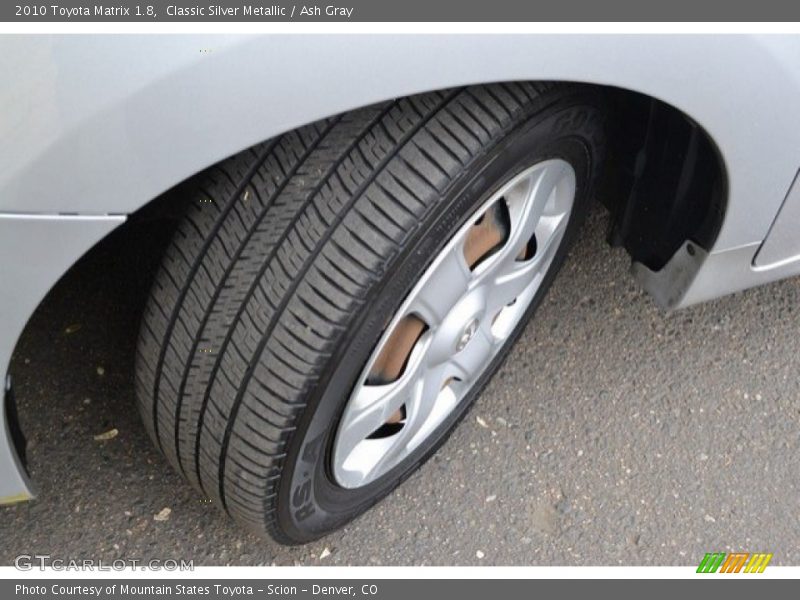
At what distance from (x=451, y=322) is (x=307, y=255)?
14.0 inches

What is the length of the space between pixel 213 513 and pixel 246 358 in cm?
55

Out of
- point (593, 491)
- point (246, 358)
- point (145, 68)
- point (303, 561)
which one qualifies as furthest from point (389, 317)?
point (593, 491)

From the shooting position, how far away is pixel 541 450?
71.6 inches

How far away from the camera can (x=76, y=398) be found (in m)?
1.79

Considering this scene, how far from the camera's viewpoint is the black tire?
1174 millimetres

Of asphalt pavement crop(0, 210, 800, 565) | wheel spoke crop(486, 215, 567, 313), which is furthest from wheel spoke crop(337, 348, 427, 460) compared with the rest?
asphalt pavement crop(0, 210, 800, 565)

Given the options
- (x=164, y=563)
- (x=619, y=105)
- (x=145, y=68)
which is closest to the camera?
(x=145, y=68)

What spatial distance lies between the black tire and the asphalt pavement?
0.37 meters

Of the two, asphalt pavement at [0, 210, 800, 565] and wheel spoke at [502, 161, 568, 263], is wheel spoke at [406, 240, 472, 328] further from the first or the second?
asphalt pavement at [0, 210, 800, 565]

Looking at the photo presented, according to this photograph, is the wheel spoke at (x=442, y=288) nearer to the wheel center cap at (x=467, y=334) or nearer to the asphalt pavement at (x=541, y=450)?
the wheel center cap at (x=467, y=334)

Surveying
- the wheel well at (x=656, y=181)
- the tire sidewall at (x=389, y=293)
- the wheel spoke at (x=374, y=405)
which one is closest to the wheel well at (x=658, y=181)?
the wheel well at (x=656, y=181)

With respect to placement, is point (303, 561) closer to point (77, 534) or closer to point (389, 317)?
point (77, 534)

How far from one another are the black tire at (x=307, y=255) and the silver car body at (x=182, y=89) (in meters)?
0.14

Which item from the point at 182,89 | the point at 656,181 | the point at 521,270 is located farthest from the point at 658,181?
the point at 182,89
